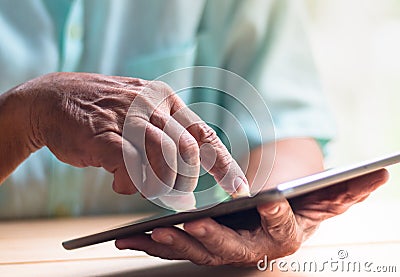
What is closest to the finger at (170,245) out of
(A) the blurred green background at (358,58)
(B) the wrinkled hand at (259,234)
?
(B) the wrinkled hand at (259,234)

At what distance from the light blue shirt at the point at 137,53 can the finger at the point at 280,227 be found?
277 millimetres

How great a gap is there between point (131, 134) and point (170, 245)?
90mm

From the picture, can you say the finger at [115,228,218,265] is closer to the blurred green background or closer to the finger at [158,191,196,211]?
the finger at [158,191,196,211]

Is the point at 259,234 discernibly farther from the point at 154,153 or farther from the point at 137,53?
the point at 137,53

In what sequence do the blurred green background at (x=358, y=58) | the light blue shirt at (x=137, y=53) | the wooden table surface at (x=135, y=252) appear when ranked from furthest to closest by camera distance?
the blurred green background at (x=358, y=58)
the light blue shirt at (x=137, y=53)
the wooden table surface at (x=135, y=252)

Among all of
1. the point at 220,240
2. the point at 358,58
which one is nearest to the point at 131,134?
the point at 220,240

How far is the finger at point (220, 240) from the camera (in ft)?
1.61

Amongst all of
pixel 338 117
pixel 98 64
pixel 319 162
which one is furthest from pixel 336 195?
pixel 338 117

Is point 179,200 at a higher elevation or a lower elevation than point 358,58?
lower

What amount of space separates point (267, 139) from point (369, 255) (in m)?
0.21

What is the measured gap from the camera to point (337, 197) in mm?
548

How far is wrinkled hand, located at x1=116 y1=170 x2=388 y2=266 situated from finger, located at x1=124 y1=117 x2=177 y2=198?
0.04 m

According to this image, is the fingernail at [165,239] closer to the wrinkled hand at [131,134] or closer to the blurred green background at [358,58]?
the wrinkled hand at [131,134]

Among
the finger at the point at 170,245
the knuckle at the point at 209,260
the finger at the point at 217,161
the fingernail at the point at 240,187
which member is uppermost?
the finger at the point at 217,161
